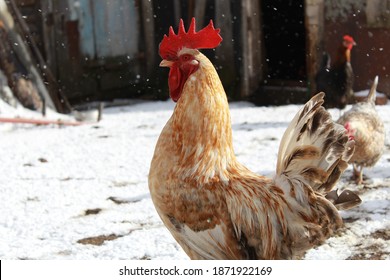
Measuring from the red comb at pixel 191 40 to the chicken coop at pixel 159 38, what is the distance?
5.85 metres

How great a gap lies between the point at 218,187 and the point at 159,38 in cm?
787

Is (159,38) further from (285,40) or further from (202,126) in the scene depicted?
(202,126)

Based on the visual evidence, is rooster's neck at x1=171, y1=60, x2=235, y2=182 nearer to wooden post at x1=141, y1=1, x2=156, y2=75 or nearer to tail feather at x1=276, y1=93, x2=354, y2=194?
tail feather at x1=276, y1=93, x2=354, y2=194

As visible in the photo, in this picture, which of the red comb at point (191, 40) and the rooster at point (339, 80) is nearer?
the red comb at point (191, 40)

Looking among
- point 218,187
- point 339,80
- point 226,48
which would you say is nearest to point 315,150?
point 218,187

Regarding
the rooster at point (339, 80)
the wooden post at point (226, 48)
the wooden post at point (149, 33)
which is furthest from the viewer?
the wooden post at point (149, 33)

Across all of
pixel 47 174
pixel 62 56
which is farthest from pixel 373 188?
pixel 62 56

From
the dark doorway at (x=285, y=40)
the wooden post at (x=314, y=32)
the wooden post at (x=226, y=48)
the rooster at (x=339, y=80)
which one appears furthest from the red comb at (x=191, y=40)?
the dark doorway at (x=285, y=40)

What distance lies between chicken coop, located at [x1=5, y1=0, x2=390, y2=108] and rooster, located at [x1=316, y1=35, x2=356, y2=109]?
0.95 metres

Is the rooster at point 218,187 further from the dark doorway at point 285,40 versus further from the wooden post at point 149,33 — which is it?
the dark doorway at point 285,40

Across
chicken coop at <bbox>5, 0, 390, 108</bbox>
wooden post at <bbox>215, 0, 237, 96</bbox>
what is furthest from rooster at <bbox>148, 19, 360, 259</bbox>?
wooden post at <bbox>215, 0, 237, 96</bbox>

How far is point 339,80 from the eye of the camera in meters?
7.32

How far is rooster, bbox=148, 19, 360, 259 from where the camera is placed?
8.33ft

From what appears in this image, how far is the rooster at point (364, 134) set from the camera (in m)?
4.72
